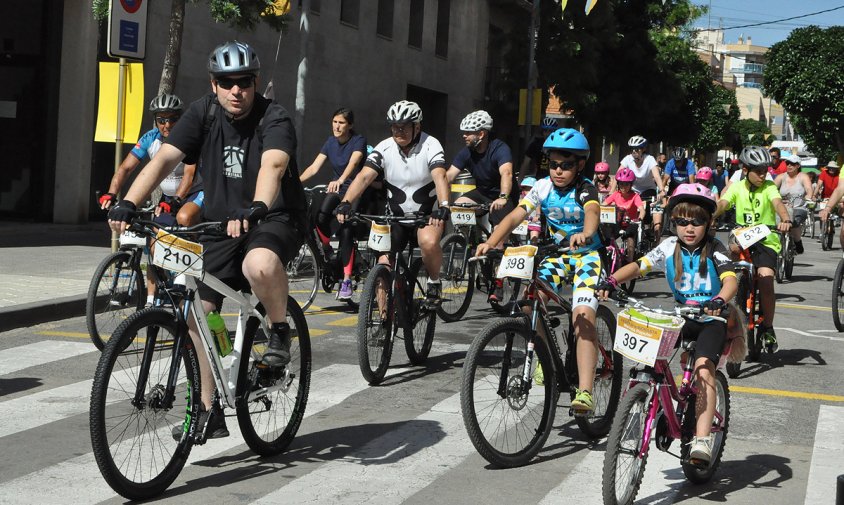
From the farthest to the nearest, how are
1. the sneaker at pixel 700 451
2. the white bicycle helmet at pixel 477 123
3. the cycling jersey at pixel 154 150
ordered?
the white bicycle helmet at pixel 477 123 < the cycling jersey at pixel 154 150 < the sneaker at pixel 700 451

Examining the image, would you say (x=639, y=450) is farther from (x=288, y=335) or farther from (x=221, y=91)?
(x=221, y=91)

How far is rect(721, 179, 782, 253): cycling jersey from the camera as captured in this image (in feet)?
33.7

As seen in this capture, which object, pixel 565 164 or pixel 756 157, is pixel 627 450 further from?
pixel 756 157

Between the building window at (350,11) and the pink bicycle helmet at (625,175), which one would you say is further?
the building window at (350,11)

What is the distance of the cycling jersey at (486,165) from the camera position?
1184 cm

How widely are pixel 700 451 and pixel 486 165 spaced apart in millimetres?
6580

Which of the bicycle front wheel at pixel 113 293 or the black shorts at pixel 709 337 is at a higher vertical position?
the black shorts at pixel 709 337

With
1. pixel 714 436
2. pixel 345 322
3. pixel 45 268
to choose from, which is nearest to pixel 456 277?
pixel 345 322

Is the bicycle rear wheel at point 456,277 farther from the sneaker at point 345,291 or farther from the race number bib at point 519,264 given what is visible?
the race number bib at point 519,264

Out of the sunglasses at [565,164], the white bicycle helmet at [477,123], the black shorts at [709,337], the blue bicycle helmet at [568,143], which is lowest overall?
the black shorts at [709,337]

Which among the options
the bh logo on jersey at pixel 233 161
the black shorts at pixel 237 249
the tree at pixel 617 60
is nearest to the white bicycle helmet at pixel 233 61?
the bh logo on jersey at pixel 233 161

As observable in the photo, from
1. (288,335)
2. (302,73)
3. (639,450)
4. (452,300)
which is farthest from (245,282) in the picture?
(302,73)

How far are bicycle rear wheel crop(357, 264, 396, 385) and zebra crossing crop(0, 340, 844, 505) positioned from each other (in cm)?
27

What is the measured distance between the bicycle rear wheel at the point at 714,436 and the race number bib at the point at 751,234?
3.86m
